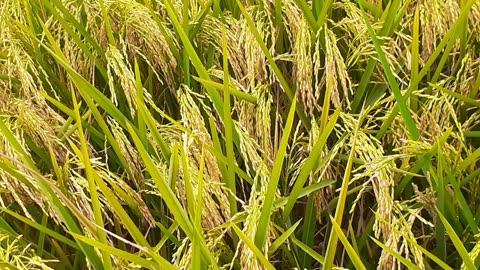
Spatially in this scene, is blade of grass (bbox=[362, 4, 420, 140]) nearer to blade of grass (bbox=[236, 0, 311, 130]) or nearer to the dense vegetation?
the dense vegetation

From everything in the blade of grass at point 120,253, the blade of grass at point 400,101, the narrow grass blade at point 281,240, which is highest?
the blade of grass at point 400,101

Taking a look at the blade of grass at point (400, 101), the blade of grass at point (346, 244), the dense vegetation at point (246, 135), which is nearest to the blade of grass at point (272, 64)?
the dense vegetation at point (246, 135)

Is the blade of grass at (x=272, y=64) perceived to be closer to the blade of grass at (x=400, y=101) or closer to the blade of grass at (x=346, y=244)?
the blade of grass at (x=400, y=101)

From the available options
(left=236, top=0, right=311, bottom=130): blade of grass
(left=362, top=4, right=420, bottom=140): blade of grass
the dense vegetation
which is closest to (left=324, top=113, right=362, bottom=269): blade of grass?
the dense vegetation

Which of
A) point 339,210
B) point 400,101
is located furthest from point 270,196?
point 400,101

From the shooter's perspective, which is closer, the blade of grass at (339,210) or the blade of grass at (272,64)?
the blade of grass at (339,210)

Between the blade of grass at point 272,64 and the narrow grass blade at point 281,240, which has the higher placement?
the blade of grass at point 272,64

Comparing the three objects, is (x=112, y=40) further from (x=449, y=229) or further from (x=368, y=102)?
(x=449, y=229)

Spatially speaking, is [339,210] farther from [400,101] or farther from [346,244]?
[400,101]

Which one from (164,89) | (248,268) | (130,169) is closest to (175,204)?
(248,268)
